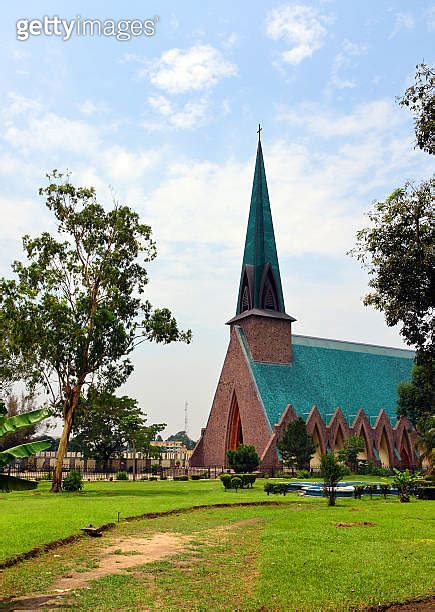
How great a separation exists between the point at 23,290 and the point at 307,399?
1332 inches

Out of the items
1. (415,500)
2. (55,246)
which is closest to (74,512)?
(415,500)

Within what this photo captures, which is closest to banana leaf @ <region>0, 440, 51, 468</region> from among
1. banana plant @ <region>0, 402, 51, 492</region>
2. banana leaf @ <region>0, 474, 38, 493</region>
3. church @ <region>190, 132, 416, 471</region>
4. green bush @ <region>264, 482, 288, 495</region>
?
banana plant @ <region>0, 402, 51, 492</region>

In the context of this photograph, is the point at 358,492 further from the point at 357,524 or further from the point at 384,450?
the point at 384,450

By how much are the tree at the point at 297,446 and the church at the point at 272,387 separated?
400cm

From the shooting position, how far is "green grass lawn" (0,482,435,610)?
28.9 feet

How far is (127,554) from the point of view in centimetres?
1267

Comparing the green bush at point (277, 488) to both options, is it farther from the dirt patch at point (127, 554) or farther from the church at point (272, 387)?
the church at point (272, 387)

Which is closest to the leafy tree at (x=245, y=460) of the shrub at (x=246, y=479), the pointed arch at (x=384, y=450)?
the shrub at (x=246, y=479)

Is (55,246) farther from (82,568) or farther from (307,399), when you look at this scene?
(307,399)

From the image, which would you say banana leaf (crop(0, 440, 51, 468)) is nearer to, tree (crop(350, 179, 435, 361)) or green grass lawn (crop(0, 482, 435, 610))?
green grass lawn (crop(0, 482, 435, 610))

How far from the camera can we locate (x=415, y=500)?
27.1m

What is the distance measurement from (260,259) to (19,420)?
51.5 m

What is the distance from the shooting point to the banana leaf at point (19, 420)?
966 cm

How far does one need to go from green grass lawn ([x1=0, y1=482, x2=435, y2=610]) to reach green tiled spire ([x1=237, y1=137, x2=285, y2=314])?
41289mm
